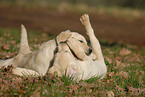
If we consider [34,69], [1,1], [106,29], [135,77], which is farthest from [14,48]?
[1,1]

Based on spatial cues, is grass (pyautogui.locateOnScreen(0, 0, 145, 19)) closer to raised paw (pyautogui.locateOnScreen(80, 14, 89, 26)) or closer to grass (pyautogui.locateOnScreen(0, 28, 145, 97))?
raised paw (pyautogui.locateOnScreen(80, 14, 89, 26))

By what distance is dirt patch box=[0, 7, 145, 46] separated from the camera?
12.1m

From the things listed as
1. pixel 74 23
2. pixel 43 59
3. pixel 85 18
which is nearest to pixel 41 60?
pixel 43 59

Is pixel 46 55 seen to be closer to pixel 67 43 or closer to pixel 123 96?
pixel 67 43

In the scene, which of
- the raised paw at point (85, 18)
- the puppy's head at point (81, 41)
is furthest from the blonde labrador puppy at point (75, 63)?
the raised paw at point (85, 18)

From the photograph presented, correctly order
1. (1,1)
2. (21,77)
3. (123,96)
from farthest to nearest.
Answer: (1,1) < (21,77) < (123,96)

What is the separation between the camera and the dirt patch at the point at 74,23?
476 inches

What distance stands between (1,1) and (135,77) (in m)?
20.0

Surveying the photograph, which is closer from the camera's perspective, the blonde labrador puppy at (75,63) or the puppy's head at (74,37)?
the blonde labrador puppy at (75,63)

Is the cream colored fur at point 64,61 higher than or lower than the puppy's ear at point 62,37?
lower

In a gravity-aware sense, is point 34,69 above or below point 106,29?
below

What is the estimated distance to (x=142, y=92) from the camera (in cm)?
329

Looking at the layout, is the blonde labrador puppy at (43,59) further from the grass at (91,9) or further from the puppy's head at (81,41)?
the grass at (91,9)

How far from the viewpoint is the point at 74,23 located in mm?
14742
